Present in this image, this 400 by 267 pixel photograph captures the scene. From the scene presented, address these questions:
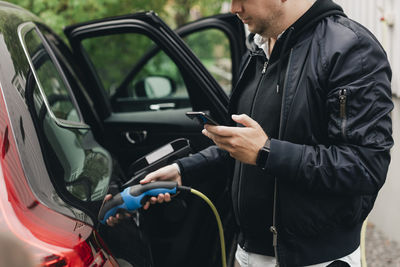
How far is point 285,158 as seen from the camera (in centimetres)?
189

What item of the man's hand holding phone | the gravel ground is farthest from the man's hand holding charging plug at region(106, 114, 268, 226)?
the gravel ground

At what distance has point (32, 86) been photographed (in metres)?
2.27

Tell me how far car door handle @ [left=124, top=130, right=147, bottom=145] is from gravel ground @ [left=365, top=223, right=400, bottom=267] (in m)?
2.25

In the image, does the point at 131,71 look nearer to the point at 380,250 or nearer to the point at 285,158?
the point at 380,250

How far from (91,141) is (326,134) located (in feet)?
4.77

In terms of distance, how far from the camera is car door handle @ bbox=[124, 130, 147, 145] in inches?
144

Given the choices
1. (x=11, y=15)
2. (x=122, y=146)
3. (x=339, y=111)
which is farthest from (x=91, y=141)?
(x=339, y=111)

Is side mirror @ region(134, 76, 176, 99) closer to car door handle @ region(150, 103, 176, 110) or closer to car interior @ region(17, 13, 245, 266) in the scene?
car interior @ region(17, 13, 245, 266)

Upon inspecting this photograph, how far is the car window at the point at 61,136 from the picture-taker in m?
2.16

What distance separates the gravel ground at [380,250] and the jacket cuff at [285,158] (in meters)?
3.11

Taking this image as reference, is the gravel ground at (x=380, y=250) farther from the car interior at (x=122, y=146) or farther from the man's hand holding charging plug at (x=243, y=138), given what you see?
the man's hand holding charging plug at (x=243, y=138)

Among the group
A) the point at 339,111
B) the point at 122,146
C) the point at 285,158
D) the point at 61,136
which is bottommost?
the point at 122,146

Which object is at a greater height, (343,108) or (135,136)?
(343,108)

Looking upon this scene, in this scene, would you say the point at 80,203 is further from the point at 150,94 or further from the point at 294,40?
the point at 150,94
